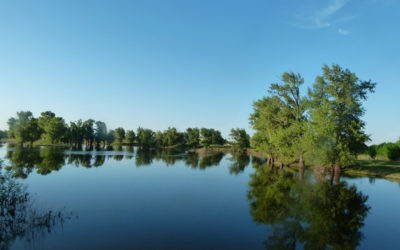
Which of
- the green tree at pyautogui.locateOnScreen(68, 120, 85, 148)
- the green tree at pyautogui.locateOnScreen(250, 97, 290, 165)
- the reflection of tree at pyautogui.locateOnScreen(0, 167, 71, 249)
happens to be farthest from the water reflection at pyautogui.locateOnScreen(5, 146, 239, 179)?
the green tree at pyautogui.locateOnScreen(68, 120, 85, 148)

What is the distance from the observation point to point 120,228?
1391 centimetres

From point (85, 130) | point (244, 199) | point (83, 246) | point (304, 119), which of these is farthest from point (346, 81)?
point (85, 130)

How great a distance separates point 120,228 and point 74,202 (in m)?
8.19

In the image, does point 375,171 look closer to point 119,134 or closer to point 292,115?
point 292,115

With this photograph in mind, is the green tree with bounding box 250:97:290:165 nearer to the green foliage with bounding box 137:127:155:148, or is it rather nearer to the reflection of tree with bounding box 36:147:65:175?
the reflection of tree with bounding box 36:147:65:175

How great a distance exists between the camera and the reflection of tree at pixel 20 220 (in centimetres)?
1174

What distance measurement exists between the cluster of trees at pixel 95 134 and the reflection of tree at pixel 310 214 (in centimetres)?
10290

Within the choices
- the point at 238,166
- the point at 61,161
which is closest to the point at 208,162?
the point at 238,166

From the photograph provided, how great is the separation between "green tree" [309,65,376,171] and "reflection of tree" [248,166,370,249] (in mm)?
9395

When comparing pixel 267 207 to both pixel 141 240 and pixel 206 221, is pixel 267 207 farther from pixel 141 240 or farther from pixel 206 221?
pixel 141 240

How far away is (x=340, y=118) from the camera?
37.2 meters

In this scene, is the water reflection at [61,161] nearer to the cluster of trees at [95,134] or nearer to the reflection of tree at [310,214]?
the reflection of tree at [310,214]

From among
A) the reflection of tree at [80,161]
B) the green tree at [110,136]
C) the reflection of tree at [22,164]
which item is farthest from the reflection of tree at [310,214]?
the green tree at [110,136]

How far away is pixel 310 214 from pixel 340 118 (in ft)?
85.8
